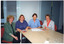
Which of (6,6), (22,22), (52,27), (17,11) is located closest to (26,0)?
(17,11)

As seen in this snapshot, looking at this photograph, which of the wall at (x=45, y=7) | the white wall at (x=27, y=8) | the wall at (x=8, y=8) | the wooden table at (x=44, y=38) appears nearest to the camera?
the wooden table at (x=44, y=38)

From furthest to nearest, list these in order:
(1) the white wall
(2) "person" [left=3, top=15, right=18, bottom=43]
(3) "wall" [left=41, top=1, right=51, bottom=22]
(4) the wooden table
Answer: (3) "wall" [left=41, top=1, right=51, bottom=22]
(1) the white wall
(2) "person" [left=3, top=15, right=18, bottom=43]
(4) the wooden table

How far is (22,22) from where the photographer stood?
3432mm

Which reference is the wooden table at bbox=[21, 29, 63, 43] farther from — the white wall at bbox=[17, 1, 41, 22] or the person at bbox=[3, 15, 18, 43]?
the white wall at bbox=[17, 1, 41, 22]

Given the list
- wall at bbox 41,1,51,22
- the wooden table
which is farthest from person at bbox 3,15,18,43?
wall at bbox 41,1,51,22

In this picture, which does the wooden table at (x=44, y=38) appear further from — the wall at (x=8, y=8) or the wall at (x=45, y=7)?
the wall at (x=45, y=7)

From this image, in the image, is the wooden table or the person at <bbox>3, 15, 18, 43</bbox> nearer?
the wooden table

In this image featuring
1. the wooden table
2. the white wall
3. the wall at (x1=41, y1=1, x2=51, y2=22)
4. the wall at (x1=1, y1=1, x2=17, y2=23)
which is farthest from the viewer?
the wall at (x1=41, y1=1, x2=51, y2=22)

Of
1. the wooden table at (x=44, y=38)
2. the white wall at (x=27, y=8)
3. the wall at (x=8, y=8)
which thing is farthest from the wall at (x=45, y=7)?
the wooden table at (x=44, y=38)

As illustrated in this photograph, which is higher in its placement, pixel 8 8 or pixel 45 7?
pixel 45 7

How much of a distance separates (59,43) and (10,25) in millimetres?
1578

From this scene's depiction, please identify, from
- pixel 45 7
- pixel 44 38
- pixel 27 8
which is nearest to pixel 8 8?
pixel 27 8

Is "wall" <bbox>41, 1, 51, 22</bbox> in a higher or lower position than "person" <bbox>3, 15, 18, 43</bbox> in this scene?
higher

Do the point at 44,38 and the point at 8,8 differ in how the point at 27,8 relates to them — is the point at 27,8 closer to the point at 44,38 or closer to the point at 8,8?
the point at 8,8
